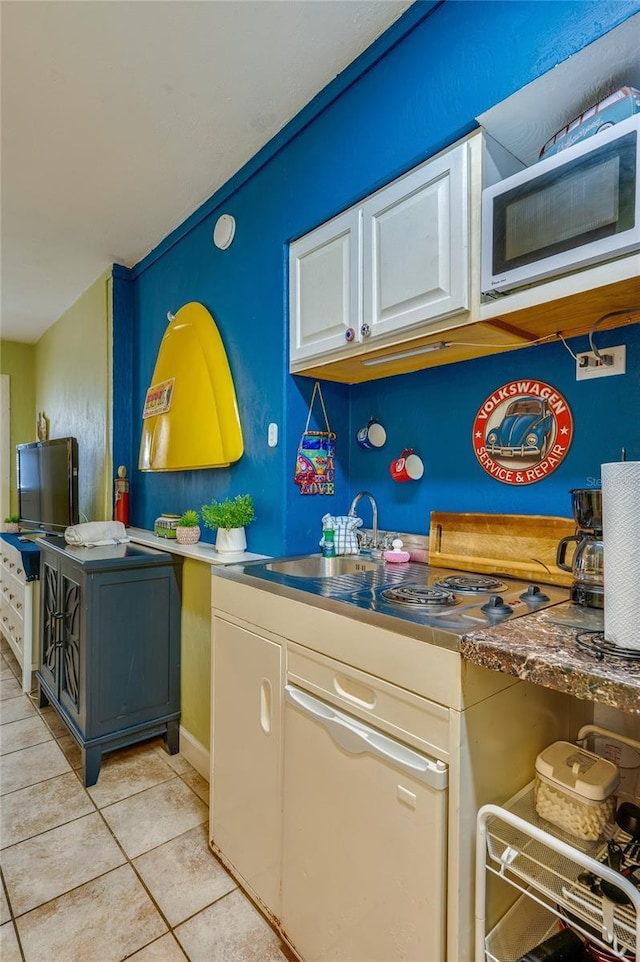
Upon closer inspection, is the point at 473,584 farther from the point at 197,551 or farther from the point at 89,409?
the point at 89,409

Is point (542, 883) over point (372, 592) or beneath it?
beneath

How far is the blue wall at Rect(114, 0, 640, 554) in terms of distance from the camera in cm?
125

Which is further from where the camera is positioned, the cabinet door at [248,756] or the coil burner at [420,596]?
the cabinet door at [248,756]

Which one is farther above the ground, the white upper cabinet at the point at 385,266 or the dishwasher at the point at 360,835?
the white upper cabinet at the point at 385,266

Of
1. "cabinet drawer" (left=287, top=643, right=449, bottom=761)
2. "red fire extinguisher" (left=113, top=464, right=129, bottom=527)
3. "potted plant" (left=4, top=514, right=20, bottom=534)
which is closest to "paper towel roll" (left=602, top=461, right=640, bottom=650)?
"cabinet drawer" (left=287, top=643, right=449, bottom=761)

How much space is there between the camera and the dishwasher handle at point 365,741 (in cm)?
92

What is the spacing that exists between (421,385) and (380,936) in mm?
1489

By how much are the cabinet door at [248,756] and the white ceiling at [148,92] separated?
1.86 m

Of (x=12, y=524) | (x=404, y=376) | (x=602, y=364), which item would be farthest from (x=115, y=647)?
(x=12, y=524)

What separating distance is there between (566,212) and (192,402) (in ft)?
5.86

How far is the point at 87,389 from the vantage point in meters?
3.63

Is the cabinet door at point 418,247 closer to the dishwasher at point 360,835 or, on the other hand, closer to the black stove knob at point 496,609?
the black stove knob at point 496,609

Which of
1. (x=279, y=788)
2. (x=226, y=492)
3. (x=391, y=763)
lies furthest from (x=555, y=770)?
(x=226, y=492)

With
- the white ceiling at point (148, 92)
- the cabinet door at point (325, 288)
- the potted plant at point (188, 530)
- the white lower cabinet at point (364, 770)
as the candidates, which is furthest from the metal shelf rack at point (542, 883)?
the white ceiling at point (148, 92)
